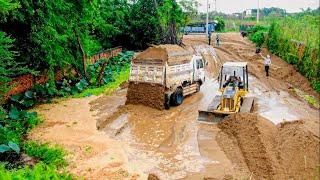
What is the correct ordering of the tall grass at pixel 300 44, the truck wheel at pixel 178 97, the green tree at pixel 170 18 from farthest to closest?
1. the green tree at pixel 170 18
2. the tall grass at pixel 300 44
3. the truck wheel at pixel 178 97

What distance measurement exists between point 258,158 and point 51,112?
1085 cm

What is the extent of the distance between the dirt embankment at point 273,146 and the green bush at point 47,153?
5843 mm

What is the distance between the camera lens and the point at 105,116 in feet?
62.2

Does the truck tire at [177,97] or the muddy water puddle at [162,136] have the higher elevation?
the truck tire at [177,97]

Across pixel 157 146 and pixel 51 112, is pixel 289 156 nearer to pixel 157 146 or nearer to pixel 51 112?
pixel 157 146

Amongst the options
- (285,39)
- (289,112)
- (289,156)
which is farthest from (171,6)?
(289,156)

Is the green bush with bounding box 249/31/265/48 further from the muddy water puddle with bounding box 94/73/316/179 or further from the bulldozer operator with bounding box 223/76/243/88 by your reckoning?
the bulldozer operator with bounding box 223/76/243/88

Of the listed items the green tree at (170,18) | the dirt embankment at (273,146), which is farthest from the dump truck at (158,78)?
the green tree at (170,18)

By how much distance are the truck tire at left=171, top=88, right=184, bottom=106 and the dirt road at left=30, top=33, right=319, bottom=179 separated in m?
0.41

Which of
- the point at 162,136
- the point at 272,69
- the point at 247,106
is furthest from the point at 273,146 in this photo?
the point at 272,69

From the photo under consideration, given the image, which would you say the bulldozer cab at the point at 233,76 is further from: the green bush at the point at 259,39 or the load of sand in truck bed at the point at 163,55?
the green bush at the point at 259,39

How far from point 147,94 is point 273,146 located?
7.45 meters

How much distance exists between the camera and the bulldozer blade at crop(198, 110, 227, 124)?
17.2 meters

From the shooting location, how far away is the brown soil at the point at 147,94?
19406mm
